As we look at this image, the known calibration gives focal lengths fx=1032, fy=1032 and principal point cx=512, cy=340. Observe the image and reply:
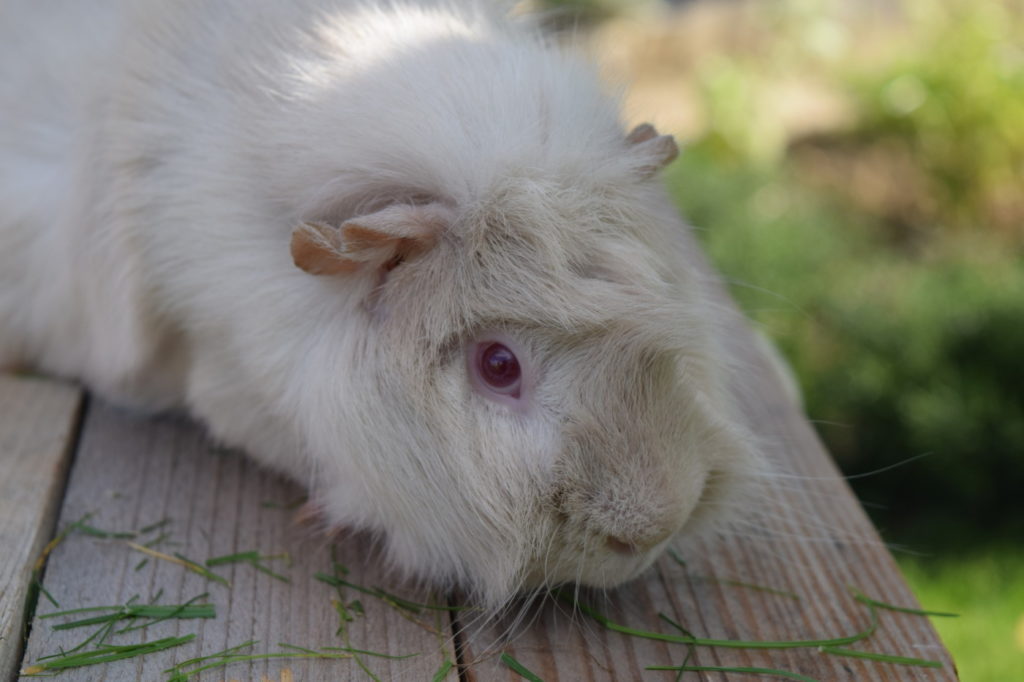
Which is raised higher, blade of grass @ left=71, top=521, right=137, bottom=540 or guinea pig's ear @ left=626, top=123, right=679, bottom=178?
guinea pig's ear @ left=626, top=123, right=679, bottom=178

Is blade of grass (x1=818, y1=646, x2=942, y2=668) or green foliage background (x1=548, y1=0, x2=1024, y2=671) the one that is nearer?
blade of grass (x1=818, y1=646, x2=942, y2=668)

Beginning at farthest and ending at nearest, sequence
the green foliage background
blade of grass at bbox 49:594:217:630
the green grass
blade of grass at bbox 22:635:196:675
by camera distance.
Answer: the green foliage background
the green grass
blade of grass at bbox 49:594:217:630
blade of grass at bbox 22:635:196:675

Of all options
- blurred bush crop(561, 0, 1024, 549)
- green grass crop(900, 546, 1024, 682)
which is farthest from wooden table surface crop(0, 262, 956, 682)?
green grass crop(900, 546, 1024, 682)

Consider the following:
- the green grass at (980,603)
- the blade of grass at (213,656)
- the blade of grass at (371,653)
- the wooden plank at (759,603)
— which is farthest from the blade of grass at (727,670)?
the green grass at (980,603)

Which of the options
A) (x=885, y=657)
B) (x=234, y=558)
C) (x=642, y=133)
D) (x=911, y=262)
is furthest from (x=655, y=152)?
(x=911, y=262)

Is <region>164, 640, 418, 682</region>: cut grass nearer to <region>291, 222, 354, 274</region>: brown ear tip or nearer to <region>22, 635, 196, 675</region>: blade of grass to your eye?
<region>22, 635, 196, 675</region>: blade of grass

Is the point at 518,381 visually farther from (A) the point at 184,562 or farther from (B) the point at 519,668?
(A) the point at 184,562

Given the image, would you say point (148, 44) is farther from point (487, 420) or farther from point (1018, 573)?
point (1018, 573)

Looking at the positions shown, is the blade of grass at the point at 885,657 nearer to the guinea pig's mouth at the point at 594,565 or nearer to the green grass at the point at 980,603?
the guinea pig's mouth at the point at 594,565
